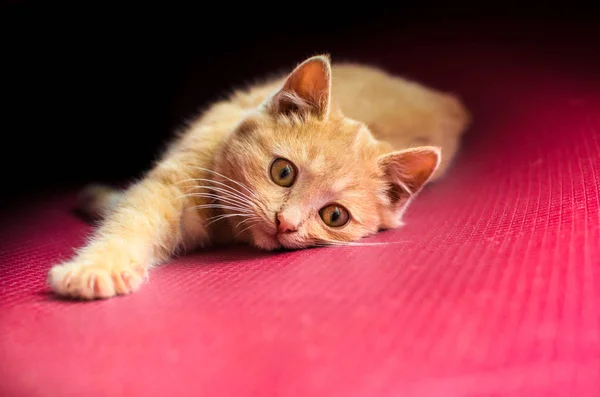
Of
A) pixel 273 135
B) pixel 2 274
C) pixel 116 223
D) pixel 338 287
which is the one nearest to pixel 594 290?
pixel 338 287

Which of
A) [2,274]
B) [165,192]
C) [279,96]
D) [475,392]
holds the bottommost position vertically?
[2,274]

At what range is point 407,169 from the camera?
71.4 inches

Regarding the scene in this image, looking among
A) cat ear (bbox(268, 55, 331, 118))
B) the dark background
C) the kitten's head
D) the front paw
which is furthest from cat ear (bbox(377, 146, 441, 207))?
the dark background

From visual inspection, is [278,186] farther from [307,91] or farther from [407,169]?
[407,169]

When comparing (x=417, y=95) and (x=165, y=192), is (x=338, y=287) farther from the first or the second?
(x=417, y=95)

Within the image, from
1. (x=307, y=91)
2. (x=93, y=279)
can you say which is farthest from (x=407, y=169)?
(x=93, y=279)

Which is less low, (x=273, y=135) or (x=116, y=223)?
(x=273, y=135)

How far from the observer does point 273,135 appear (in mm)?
1754

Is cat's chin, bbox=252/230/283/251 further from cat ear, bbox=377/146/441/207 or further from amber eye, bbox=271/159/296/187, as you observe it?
cat ear, bbox=377/146/441/207

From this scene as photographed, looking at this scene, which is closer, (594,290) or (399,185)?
(594,290)

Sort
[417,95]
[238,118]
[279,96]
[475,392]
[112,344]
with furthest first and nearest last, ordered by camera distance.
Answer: [417,95] < [238,118] < [279,96] < [112,344] < [475,392]

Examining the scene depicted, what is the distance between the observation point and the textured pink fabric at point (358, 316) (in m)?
0.88

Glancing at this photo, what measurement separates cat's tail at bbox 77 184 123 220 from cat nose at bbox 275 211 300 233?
793mm

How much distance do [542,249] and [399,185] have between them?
0.61 metres
